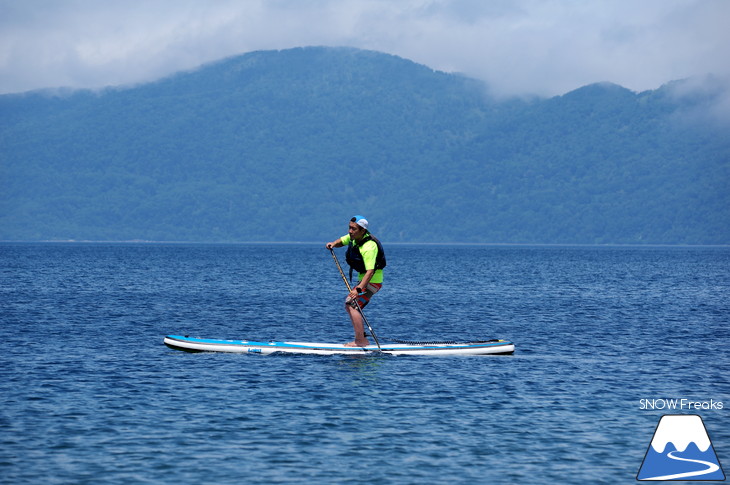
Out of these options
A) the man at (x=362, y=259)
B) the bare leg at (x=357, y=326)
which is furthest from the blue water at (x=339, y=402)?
the man at (x=362, y=259)

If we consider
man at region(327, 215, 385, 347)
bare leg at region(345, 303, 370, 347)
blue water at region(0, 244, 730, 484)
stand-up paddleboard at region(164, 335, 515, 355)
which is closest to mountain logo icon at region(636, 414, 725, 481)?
blue water at region(0, 244, 730, 484)

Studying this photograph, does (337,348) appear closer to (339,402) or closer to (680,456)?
(339,402)

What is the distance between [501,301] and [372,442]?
41394mm

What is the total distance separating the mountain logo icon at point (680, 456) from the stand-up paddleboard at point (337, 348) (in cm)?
1023

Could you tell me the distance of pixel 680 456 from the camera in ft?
54.3

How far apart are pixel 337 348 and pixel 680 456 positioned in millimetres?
11968

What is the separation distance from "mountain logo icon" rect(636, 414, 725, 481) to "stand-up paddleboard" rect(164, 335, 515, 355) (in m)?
10.2

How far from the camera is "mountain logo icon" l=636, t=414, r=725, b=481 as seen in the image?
16.0 m

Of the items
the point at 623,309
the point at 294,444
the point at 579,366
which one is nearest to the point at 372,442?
the point at 294,444

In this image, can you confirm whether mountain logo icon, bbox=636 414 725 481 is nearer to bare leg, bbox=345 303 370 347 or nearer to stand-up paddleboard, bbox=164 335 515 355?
bare leg, bbox=345 303 370 347

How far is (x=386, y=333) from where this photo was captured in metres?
37.9

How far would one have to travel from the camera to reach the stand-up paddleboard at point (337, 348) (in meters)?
27.2

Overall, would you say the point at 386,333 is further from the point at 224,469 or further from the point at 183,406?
the point at 224,469

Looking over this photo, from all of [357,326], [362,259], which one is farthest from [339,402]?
[357,326]
